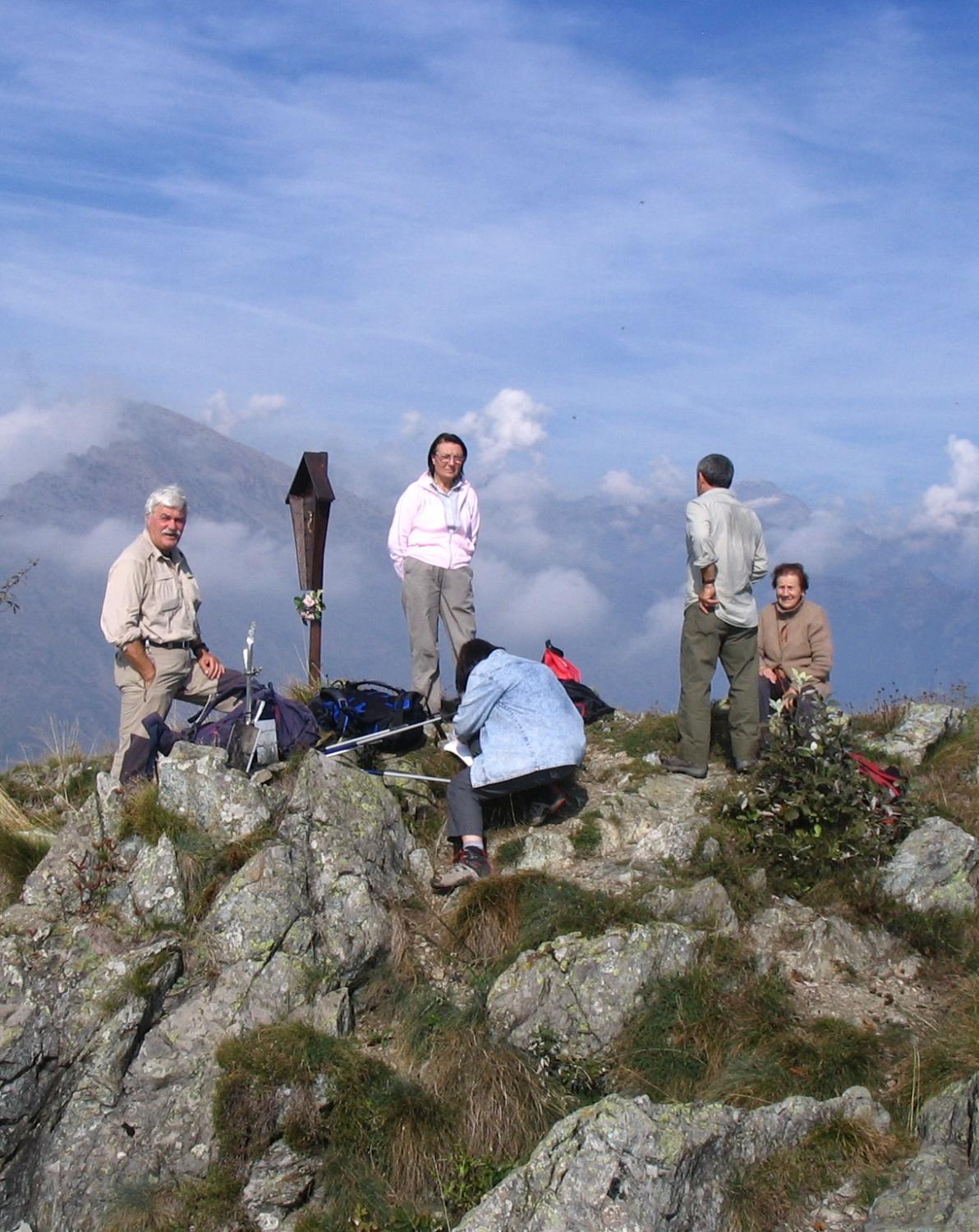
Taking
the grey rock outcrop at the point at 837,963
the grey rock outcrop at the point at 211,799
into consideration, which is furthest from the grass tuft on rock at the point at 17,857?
the grey rock outcrop at the point at 837,963

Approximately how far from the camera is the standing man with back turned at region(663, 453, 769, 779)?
32.3 ft

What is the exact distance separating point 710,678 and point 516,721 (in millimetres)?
2262

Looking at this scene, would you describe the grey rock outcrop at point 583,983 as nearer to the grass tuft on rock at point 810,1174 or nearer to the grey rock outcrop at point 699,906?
the grey rock outcrop at point 699,906

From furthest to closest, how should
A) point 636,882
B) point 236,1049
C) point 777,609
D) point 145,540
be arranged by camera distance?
1. point 777,609
2. point 145,540
3. point 636,882
4. point 236,1049

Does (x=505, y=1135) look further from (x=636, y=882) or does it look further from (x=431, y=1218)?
(x=636, y=882)

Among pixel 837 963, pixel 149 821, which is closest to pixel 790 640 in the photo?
pixel 837 963

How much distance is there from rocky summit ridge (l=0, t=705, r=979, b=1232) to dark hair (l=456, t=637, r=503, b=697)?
130 centimetres

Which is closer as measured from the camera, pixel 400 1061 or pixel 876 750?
pixel 400 1061

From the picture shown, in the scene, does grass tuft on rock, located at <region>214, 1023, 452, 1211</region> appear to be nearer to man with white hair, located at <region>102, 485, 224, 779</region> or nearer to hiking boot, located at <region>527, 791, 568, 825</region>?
hiking boot, located at <region>527, 791, 568, 825</region>

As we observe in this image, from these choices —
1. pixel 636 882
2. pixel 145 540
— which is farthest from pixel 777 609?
pixel 145 540

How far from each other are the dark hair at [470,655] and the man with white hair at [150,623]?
2.36 m

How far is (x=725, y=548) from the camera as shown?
9.85m

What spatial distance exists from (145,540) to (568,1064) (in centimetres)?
574

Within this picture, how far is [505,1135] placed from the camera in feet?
22.7
